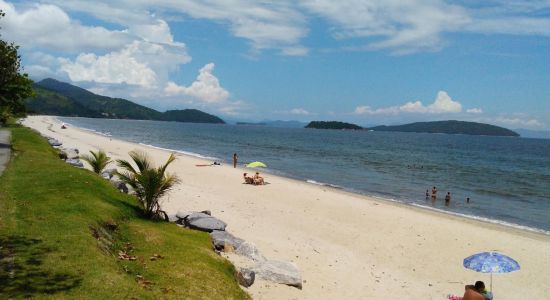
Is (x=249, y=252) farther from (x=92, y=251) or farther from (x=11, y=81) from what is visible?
(x=11, y=81)

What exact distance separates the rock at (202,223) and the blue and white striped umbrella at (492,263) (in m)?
7.71

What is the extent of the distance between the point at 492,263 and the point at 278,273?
542cm

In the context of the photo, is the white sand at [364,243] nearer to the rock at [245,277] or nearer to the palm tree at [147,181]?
the rock at [245,277]

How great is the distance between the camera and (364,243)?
17.3m

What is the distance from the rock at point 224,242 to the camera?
41.4 feet

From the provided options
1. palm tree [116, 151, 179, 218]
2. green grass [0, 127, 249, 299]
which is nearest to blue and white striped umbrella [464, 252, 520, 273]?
green grass [0, 127, 249, 299]

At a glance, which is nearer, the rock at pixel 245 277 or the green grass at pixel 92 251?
the green grass at pixel 92 251

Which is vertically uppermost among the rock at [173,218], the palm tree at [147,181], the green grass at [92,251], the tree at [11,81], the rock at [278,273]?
the tree at [11,81]

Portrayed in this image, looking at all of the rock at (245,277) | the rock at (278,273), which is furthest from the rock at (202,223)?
the rock at (245,277)

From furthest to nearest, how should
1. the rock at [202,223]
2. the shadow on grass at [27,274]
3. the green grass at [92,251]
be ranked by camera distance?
1. the rock at [202,223]
2. the green grass at [92,251]
3. the shadow on grass at [27,274]

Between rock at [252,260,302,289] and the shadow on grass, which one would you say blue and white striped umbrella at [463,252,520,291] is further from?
the shadow on grass

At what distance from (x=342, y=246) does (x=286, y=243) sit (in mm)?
2365

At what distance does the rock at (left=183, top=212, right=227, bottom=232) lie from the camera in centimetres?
1388

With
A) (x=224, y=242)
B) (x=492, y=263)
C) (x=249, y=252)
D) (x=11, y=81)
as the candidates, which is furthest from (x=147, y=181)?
(x=11, y=81)
